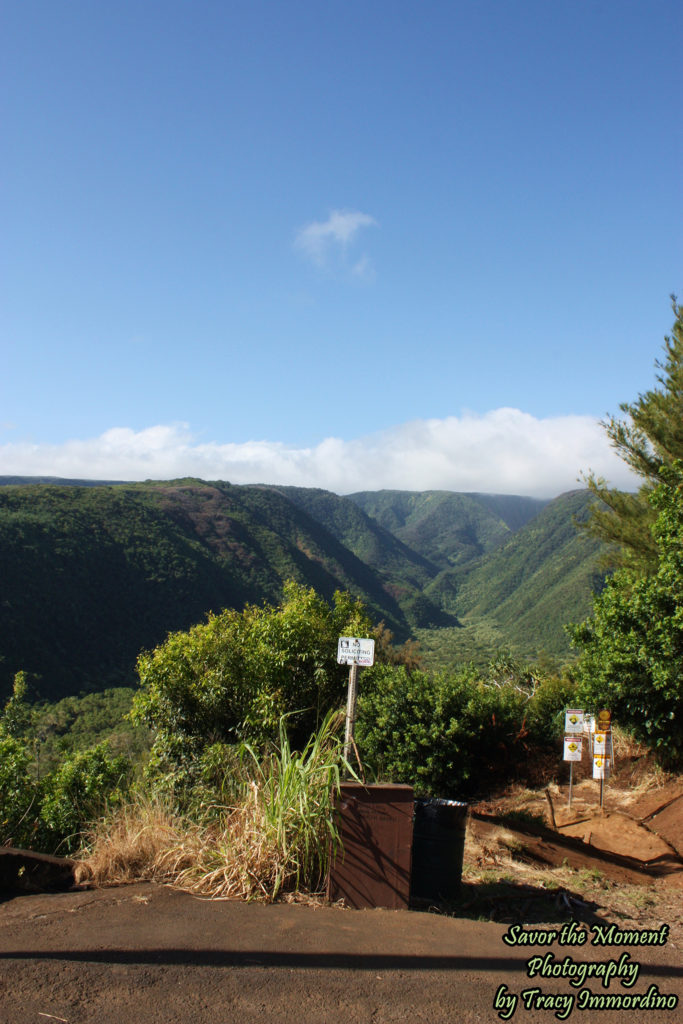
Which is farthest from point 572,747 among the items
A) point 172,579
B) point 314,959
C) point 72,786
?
point 172,579

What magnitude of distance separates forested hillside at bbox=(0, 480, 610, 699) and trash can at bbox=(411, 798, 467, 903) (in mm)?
15363

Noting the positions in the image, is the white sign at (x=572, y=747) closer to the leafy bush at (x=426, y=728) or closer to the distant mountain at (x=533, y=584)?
the leafy bush at (x=426, y=728)

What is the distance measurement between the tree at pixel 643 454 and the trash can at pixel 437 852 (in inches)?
513

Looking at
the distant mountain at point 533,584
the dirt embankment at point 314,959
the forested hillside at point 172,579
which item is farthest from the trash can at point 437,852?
the distant mountain at point 533,584

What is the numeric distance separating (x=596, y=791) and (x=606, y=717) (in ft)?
10.7

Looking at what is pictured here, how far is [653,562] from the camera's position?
639 inches

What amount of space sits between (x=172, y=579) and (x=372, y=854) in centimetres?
5521

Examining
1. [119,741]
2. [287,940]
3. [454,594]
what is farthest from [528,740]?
[454,594]

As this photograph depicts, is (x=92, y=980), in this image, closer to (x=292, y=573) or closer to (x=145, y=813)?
(x=145, y=813)

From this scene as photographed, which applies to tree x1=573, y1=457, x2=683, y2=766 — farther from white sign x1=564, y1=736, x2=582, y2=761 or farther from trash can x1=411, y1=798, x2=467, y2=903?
trash can x1=411, y1=798, x2=467, y2=903

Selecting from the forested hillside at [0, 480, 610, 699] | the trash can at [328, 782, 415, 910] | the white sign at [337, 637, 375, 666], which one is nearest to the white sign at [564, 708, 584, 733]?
the white sign at [337, 637, 375, 666]

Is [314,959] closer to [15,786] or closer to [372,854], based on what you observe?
[372,854]

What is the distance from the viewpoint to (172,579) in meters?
57.9

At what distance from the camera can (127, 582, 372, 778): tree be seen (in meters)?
12.9
